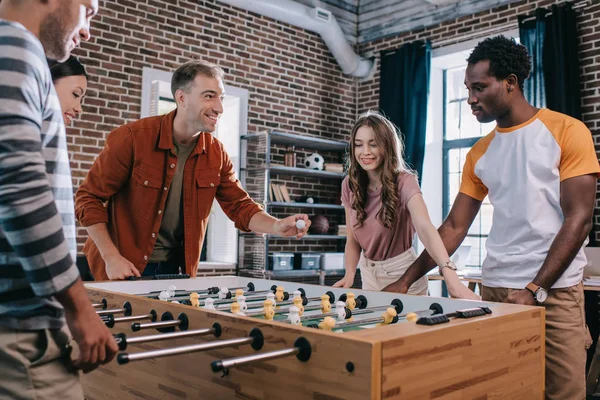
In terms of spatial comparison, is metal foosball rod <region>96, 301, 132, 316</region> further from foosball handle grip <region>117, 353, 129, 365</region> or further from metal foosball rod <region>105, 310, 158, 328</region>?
foosball handle grip <region>117, 353, 129, 365</region>

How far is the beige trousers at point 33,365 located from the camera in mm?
1077

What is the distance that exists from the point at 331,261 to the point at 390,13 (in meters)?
2.89

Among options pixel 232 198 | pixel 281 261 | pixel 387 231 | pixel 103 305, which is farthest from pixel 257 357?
pixel 281 261

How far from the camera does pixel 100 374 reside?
1910 millimetres

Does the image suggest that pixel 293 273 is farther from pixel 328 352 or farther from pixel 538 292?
pixel 328 352

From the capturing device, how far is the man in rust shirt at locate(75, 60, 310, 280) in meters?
2.67

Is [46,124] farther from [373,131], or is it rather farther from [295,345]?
[373,131]

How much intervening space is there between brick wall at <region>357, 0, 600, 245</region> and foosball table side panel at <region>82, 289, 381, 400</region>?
13.8ft

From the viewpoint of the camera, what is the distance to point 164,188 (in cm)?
278

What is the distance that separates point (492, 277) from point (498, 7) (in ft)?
13.8

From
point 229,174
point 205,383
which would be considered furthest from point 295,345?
point 229,174

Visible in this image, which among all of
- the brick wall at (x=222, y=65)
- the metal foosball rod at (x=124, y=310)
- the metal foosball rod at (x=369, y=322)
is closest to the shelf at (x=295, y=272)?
the brick wall at (x=222, y=65)

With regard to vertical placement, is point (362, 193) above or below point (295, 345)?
above

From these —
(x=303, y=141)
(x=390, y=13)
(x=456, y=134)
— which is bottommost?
(x=303, y=141)
